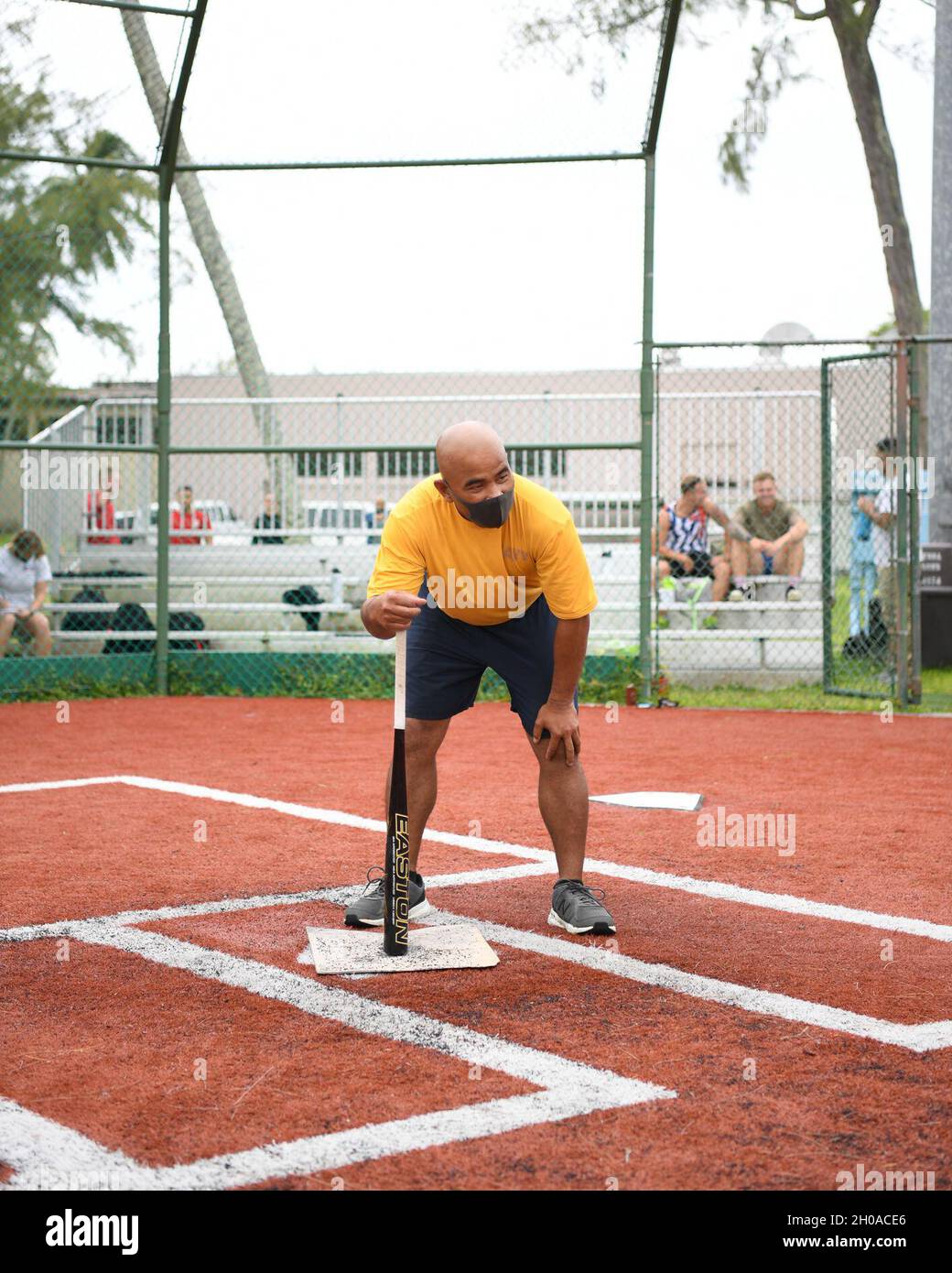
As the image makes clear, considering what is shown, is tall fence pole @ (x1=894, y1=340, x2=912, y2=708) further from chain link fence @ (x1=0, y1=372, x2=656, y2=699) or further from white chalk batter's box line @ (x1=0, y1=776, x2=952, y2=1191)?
white chalk batter's box line @ (x1=0, y1=776, x2=952, y2=1191)

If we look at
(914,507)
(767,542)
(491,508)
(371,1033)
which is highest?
(914,507)

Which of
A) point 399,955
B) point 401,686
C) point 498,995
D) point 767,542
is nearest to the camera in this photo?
point 498,995

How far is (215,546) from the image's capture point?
1376 cm

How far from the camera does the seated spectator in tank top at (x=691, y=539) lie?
13.3 meters

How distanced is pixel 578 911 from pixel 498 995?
711mm

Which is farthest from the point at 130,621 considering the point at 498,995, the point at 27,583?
the point at 498,995

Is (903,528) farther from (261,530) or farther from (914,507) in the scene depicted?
(261,530)

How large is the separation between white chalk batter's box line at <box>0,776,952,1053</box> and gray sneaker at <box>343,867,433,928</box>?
8 cm

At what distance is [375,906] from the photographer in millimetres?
4996

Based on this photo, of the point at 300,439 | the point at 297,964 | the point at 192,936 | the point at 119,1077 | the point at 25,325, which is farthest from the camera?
the point at 300,439

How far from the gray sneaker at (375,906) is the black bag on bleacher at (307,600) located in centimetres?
848
